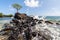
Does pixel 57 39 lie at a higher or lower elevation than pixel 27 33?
lower

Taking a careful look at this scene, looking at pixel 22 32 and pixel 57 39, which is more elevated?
pixel 22 32

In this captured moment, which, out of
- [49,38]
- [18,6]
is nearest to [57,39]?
[49,38]

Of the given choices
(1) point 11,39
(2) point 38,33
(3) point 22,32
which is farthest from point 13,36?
(2) point 38,33

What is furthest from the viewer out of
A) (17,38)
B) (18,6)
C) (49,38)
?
(18,6)

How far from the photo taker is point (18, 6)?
68.2m

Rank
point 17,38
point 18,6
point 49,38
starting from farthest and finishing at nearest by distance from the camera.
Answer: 1. point 18,6
2. point 49,38
3. point 17,38

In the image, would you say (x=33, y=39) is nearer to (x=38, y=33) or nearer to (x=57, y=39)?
(x=38, y=33)

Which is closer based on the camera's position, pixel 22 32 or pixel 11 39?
pixel 11 39

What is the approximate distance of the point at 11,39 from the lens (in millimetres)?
11062

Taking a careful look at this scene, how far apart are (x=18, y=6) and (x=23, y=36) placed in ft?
189

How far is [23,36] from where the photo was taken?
11336 mm

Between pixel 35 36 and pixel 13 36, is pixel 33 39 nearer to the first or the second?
pixel 35 36

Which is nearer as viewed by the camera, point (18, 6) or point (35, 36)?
point (35, 36)

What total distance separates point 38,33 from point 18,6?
57.1 metres
